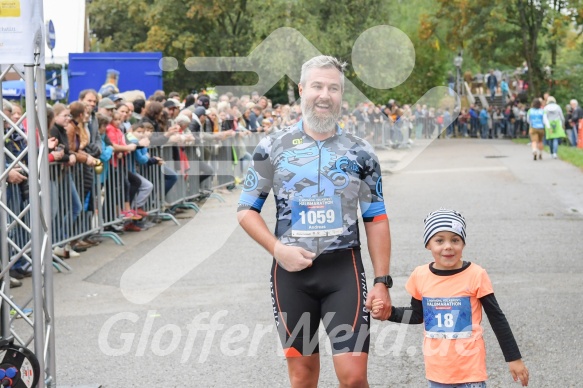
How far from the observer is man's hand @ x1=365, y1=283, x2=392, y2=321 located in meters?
4.57

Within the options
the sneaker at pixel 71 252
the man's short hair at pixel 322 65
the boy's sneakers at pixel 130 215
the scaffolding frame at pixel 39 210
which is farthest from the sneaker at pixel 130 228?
the man's short hair at pixel 322 65

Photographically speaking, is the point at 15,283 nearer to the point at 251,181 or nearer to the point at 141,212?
the point at 141,212

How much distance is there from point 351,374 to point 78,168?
803cm

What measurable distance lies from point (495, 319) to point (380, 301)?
537 millimetres

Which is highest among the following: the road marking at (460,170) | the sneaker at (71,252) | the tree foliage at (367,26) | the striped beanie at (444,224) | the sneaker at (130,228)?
the tree foliage at (367,26)

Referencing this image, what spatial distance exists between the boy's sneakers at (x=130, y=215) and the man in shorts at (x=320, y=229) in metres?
9.00

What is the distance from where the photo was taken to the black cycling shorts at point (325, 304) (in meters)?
4.62

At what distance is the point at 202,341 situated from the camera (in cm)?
750

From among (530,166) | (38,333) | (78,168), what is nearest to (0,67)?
(38,333)

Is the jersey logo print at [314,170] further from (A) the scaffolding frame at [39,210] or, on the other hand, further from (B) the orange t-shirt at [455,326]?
(A) the scaffolding frame at [39,210]

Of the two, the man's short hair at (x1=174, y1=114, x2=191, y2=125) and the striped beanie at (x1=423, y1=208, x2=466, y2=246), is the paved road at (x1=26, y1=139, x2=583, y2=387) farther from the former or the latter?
the striped beanie at (x1=423, y1=208, x2=466, y2=246)

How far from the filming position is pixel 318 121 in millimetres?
4672

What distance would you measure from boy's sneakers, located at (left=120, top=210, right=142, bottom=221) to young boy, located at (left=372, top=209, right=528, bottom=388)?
931cm

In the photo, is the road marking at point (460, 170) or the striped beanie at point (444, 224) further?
the road marking at point (460, 170)
